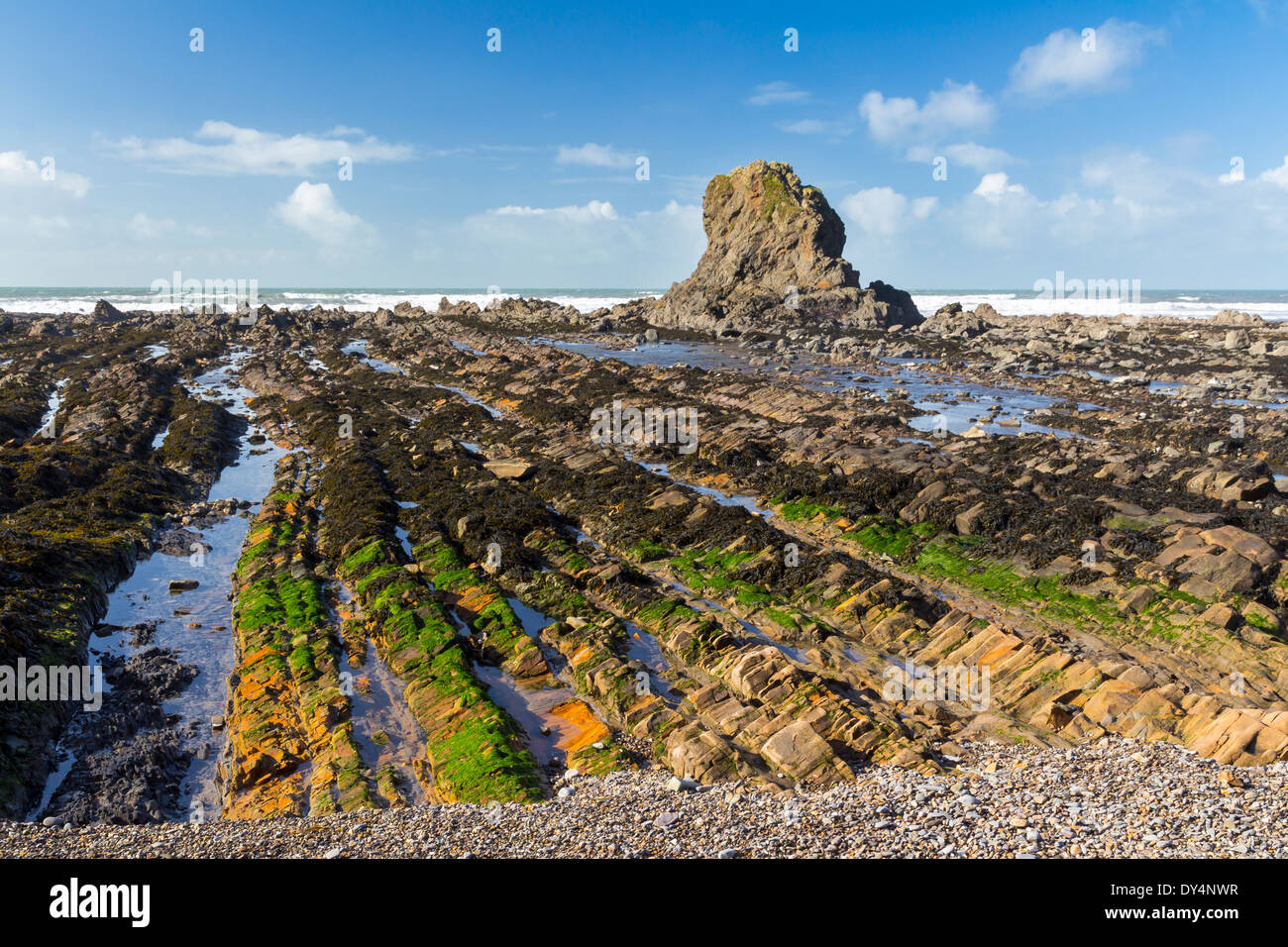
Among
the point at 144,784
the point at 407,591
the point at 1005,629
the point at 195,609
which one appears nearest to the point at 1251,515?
the point at 1005,629

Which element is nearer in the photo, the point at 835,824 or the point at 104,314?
the point at 835,824

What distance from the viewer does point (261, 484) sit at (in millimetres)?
34344

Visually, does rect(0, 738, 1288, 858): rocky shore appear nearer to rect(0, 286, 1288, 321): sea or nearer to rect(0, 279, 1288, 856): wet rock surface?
rect(0, 279, 1288, 856): wet rock surface

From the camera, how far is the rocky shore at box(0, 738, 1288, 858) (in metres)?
10.7

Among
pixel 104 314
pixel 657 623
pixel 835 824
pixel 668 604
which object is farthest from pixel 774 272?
pixel 104 314

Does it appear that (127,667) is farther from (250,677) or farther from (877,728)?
(877,728)

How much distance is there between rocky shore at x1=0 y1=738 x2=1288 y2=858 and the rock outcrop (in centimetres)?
8827

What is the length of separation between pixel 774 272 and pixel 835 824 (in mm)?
107263

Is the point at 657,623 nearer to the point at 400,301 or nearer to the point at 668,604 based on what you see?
the point at 668,604

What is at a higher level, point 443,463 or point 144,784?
point 443,463

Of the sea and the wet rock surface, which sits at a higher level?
the sea

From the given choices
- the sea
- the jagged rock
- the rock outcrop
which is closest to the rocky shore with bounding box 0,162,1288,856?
the rock outcrop

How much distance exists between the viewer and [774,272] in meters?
111
